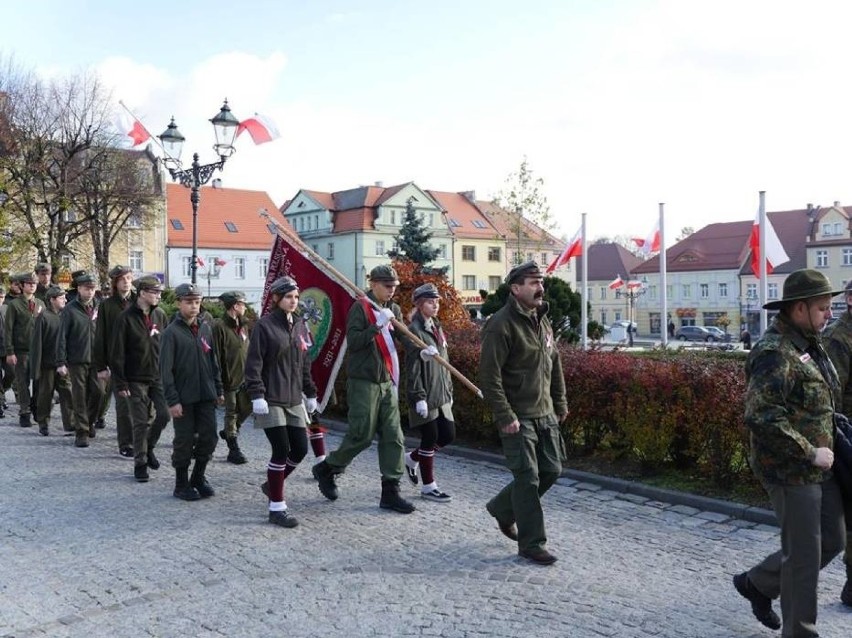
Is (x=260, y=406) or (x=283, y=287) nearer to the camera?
(x=260, y=406)

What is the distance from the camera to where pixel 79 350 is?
1126 centimetres

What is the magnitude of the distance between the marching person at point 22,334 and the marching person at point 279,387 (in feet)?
23.8

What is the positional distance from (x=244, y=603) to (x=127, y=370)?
497 cm

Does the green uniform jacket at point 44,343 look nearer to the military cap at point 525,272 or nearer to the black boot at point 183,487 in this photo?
the black boot at point 183,487

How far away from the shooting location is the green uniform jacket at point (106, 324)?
9.58m

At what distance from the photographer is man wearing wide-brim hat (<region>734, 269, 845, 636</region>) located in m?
4.29

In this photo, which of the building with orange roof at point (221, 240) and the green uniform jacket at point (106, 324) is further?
the building with orange roof at point (221, 240)

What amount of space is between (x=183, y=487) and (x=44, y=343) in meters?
5.33

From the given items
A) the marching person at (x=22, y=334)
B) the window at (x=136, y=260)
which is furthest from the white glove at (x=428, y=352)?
the window at (x=136, y=260)

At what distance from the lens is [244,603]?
16.6 feet

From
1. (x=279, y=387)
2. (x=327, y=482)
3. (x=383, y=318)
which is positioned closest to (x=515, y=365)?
(x=383, y=318)

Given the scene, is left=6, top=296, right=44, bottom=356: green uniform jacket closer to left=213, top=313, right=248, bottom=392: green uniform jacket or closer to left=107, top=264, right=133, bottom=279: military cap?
left=107, top=264, right=133, bottom=279: military cap

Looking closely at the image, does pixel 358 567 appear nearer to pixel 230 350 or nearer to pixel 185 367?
pixel 185 367

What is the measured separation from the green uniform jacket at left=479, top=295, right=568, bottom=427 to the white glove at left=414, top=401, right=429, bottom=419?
A: 5.68 feet
